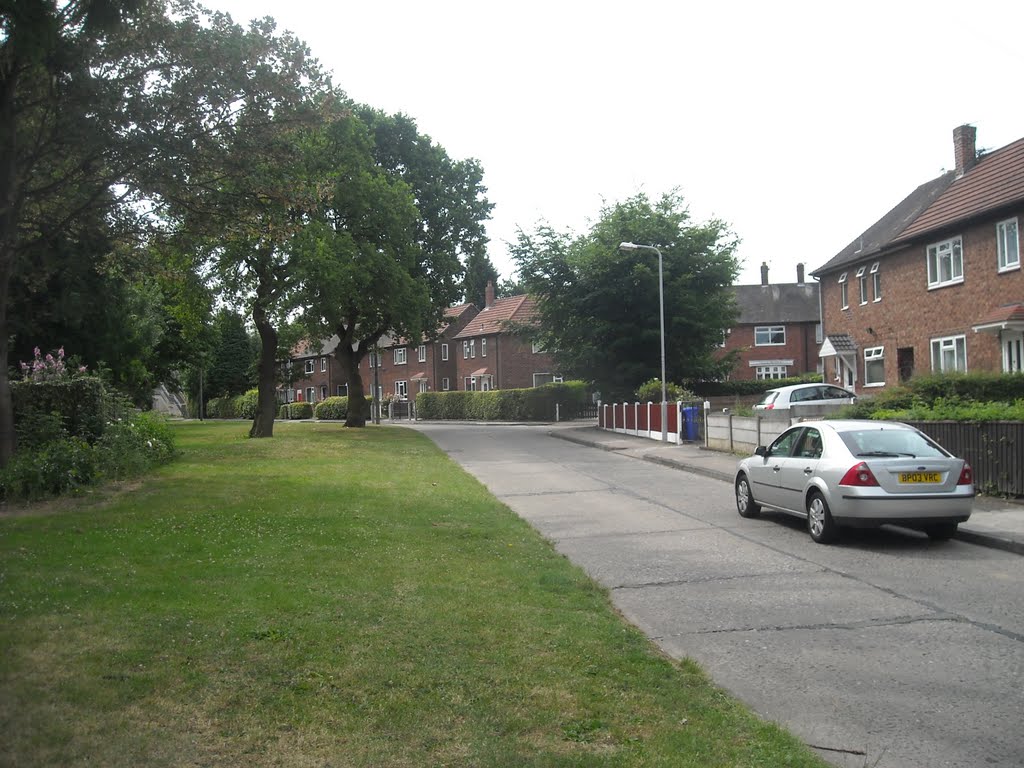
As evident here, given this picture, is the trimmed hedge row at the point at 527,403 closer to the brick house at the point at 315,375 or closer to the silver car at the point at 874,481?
the brick house at the point at 315,375

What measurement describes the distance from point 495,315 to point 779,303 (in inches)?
827

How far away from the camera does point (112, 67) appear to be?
13156 mm

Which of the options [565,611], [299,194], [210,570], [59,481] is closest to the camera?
[565,611]

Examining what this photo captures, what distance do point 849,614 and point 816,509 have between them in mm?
3792

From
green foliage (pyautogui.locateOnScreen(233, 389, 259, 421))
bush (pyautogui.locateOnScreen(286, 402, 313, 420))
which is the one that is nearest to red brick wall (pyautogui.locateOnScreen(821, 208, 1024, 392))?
green foliage (pyautogui.locateOnScreen(233, 389, 259, 421))

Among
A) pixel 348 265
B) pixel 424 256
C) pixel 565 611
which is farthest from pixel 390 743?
pixel 424 256

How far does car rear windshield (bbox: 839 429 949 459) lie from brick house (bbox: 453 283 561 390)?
51105 mm

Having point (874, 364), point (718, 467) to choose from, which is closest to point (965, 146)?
point (874, 364)

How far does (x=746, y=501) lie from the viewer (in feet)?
42.2

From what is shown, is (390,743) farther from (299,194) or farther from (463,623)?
(299,194)

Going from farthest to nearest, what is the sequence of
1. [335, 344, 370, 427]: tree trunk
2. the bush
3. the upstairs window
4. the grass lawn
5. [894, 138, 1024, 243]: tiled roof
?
the bush
[335, 344, 370, 427]: tree trunk
the upstairs window
[894, 138, 1024, 243]: tiled roof
the grass lawn

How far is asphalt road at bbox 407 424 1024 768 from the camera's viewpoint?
4.58 metres

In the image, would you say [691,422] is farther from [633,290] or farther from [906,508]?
Result: [906,508]

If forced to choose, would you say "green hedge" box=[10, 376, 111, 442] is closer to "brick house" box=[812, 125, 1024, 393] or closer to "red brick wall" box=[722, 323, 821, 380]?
"brick house" box=[812, 125, 1024, 393]
